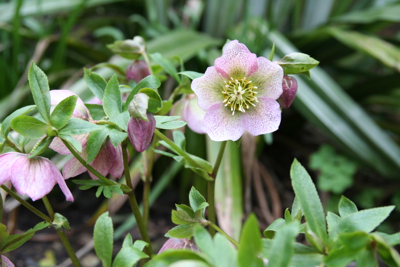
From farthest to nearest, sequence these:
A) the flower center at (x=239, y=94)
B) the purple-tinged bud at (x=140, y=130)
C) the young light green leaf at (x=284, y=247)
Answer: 1. the flower center at (x=239, y=94)
2. the purple-tinged bud at (x=140, y=130)
3. the young light green leaf at (x=284, y=247)

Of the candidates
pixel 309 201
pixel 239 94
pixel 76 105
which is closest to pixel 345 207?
pixel 309 201

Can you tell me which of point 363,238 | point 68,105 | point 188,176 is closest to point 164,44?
point 188,176

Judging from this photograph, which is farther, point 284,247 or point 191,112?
point 191,112

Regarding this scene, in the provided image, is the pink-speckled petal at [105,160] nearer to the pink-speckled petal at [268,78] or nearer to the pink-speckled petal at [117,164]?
the pink-speckled petal at [117,164]

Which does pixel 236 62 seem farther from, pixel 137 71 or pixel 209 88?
pixel 137 71

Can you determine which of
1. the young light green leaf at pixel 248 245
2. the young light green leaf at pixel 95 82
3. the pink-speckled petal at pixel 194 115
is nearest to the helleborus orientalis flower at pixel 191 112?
the pink-speckled petal at pixel 194 115

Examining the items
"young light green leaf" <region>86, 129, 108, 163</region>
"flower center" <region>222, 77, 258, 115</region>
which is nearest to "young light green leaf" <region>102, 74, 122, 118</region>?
"young light green leaf" <region>86, 129, 108, 163</region>

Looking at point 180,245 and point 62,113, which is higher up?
point 62,113
